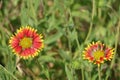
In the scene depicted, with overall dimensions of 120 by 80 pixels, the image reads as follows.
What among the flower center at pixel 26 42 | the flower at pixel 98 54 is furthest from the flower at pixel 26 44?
the flower at pixel 98 54

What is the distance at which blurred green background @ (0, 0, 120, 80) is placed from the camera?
157cm

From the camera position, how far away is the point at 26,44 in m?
1.40

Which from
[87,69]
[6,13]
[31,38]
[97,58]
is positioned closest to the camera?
[97,58]

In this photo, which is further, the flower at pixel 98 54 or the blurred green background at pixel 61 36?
the blurred green background at pixel 61 36

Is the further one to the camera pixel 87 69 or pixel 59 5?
pixel 59 5

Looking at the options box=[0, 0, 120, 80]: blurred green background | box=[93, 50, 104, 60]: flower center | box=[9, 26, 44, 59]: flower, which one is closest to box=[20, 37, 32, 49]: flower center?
box=[9, 26, 44, 59]: flower

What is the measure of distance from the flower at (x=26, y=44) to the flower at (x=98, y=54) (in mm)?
186

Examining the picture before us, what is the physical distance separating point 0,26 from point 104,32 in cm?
56

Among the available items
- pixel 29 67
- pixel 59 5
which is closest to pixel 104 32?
pixel 59 5

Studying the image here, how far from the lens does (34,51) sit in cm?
136

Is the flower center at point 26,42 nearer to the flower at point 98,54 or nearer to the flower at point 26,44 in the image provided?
the flower at point 26,44

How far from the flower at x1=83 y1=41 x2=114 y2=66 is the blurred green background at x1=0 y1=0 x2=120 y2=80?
95 mm

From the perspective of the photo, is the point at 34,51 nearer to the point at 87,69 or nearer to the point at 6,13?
the point at 87,69

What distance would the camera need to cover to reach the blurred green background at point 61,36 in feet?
5.15
